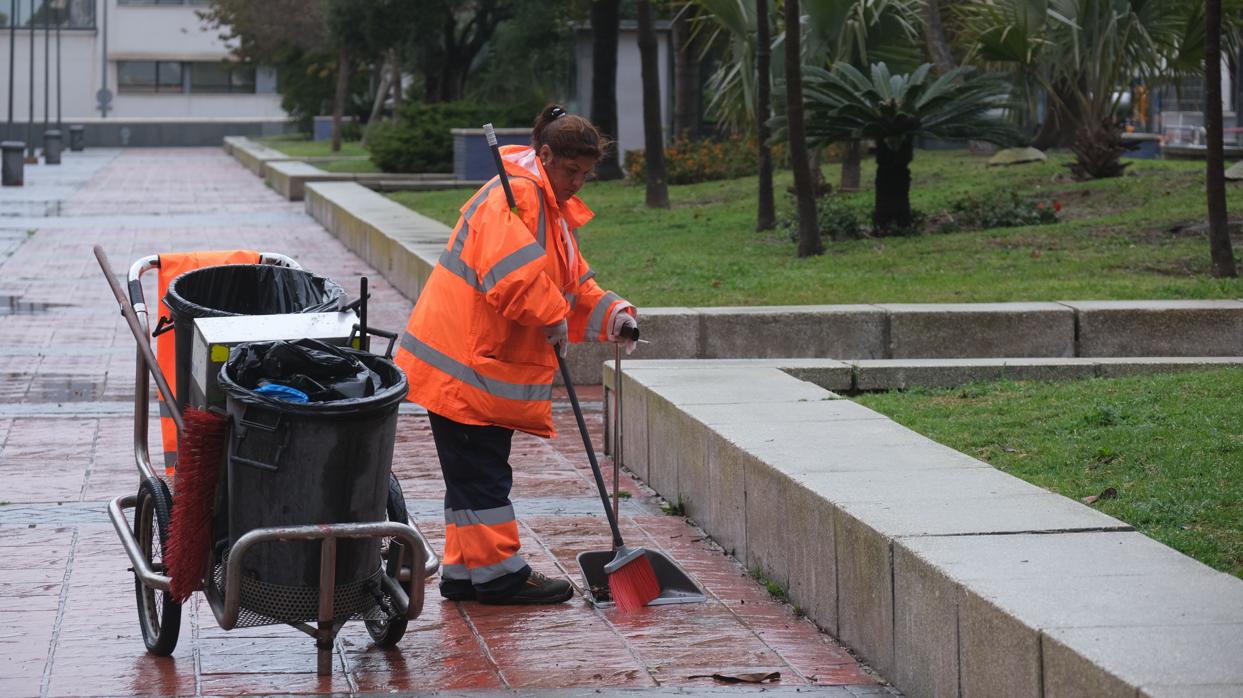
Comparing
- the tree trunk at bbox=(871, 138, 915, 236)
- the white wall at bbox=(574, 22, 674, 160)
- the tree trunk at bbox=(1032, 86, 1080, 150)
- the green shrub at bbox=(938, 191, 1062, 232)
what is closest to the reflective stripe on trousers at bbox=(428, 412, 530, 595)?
the tree trunk at bbox=(871, 138, 915, 236)

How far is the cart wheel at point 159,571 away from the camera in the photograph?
16.4 feet

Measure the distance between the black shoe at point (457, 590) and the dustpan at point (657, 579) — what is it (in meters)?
0.40

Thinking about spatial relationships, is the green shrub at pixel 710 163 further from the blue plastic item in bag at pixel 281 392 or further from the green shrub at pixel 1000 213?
the blue plastic item in bag at pixel 281 392

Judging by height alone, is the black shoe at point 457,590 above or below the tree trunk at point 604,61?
below

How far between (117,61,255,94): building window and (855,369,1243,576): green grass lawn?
69.3 m

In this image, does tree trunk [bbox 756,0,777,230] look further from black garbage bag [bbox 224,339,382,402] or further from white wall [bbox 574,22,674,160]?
white wall [bbox 574,22,674,160]

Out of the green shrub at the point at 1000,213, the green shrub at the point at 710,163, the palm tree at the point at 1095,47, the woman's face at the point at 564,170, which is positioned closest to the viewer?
the woman's face at the point at 564,170

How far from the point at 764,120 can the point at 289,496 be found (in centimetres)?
1236

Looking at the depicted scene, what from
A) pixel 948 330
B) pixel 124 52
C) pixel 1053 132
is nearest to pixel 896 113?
pixel 948 330

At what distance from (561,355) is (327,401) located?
4.00 feet

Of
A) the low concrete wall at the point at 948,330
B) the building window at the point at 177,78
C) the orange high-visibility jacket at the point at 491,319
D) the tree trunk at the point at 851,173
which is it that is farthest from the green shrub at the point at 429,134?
the building window at the point at 177,78

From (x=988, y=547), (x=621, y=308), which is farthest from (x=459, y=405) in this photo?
(x=988, y=547)

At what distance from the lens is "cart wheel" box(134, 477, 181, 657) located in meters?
5.01

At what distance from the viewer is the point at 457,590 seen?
584cm
